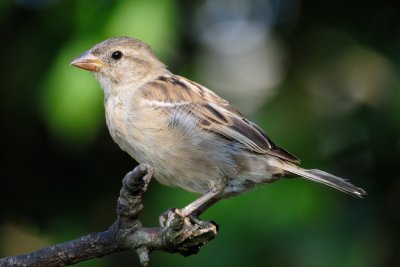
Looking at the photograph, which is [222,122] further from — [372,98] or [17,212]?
[17,212]

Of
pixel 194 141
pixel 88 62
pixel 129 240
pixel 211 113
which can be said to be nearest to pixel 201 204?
pixel 194 141

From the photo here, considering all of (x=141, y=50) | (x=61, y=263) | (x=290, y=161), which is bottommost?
(x=61, y=263)

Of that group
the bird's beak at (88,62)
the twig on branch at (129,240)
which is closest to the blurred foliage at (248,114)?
the bird's beak at (88,62)

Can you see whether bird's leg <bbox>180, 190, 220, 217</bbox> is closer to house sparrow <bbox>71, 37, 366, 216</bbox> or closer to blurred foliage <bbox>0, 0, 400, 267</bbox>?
house sparrow <bbox>71, 37, 366, 216</bbox>

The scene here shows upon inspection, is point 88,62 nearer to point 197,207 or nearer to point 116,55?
point 116,55

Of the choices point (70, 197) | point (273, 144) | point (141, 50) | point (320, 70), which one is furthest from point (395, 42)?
point (70, 197)

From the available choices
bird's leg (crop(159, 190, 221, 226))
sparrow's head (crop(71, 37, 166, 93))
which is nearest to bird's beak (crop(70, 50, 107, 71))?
sparrow's head (crop(71, 37, 166, 93))

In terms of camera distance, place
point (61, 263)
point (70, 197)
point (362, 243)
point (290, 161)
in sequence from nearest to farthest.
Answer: point (61, 263), point (290, 161), point (362, 243), point (70, 197)
